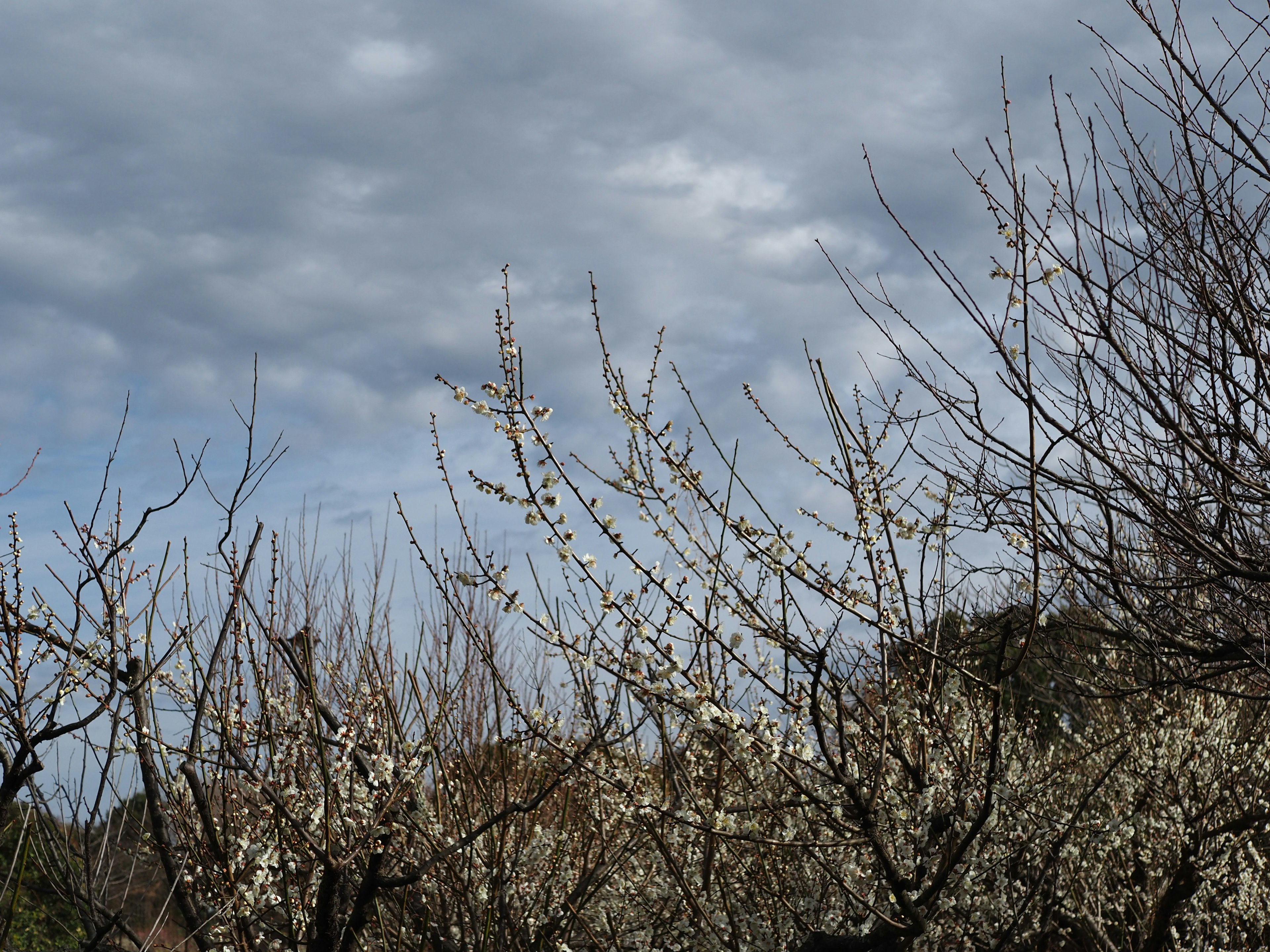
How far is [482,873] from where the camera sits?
136 inches

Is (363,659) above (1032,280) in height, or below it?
below

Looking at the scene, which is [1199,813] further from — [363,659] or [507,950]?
[363,659]

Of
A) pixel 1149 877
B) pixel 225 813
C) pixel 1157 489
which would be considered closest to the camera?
pixel 225 813

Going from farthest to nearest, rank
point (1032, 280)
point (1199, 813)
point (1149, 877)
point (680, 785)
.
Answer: point (1149, 877), point (1199, 813), point (1032, 280), point (680, 785)

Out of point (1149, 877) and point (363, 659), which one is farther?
point (1149, 877)

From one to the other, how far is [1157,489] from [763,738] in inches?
95.1

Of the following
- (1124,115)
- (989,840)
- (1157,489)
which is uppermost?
(1124,115)

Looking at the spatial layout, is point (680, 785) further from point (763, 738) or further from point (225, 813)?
point (225, 813)

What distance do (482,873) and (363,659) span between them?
0.89 meters

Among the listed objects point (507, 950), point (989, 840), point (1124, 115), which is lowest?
point (507, 950)

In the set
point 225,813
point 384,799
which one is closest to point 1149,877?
point 384,799

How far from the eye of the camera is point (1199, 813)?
4.88m

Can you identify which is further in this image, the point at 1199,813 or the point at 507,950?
the point at 1199,813

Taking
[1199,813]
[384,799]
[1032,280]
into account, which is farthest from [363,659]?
[1199,813]
